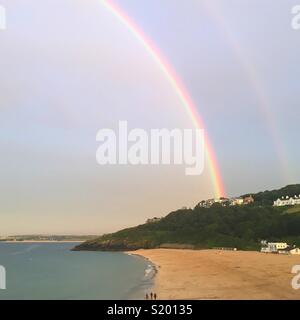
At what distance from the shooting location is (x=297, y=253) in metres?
64.3

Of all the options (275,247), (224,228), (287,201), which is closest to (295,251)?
(275,247)

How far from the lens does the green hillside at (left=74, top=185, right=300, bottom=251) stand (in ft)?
255

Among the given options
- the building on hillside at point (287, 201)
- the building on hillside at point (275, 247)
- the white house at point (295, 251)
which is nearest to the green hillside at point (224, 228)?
the building on hillside at point (275, 247)

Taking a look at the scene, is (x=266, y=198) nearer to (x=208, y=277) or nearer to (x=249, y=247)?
(x=249, y=247)

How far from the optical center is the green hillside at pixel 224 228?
7775 centimetres

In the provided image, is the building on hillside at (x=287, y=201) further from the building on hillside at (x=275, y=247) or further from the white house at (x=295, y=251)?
the white house at (x=295, y=251)

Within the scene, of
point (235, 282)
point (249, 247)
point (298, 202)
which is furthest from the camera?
point (298, 202)

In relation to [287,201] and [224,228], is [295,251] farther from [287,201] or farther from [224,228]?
[287,201]

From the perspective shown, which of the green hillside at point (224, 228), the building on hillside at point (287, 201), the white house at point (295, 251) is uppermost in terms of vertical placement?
the building on hillside at point (287, 201)

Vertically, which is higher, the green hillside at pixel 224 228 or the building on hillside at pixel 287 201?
the building on hillside at pixel 287 201

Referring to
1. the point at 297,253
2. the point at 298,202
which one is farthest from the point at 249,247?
the point at 298,202

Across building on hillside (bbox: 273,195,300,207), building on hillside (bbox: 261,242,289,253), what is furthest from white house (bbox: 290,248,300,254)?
building on hillside (bbox: 273,195,300,207)

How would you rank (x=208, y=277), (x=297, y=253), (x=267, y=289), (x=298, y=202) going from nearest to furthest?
(x=267, y=289), (x=208, y=277), (x=297, y=253), (x=298, y=202)
